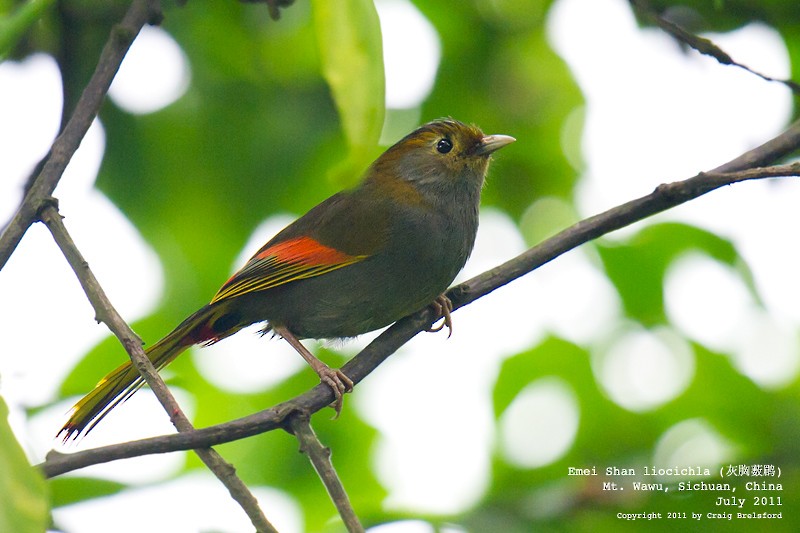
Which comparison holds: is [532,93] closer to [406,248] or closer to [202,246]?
[406,248]

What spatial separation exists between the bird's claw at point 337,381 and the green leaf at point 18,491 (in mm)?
1618

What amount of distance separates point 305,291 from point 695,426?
5.88 feet

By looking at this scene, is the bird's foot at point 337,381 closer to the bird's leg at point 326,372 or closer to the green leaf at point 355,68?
the bird's leg at point 326,372

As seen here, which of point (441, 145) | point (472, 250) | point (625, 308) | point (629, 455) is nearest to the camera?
point (629, 455)

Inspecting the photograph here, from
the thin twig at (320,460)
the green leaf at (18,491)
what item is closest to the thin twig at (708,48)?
the thin twig at (320,460)

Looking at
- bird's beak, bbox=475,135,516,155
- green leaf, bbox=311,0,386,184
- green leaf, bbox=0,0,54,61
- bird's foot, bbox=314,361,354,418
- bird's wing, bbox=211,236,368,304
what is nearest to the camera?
green leaf, bbox=311,0,386,184

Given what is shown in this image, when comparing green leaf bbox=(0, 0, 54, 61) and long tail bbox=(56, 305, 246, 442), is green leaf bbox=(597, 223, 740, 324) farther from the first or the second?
green leaf bbox=(0, 0, 54, 61)

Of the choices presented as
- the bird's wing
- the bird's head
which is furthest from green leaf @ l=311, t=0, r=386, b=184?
the bird's head

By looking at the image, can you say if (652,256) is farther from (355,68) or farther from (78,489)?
(355,68)

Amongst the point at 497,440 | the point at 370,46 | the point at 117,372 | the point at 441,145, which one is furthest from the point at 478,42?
the point at 370,46

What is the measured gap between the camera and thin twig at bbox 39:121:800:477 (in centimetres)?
215

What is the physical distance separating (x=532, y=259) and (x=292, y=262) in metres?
1.60

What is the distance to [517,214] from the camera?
Answer: 4.39 m

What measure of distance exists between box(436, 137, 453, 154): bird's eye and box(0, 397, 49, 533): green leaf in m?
3.41
